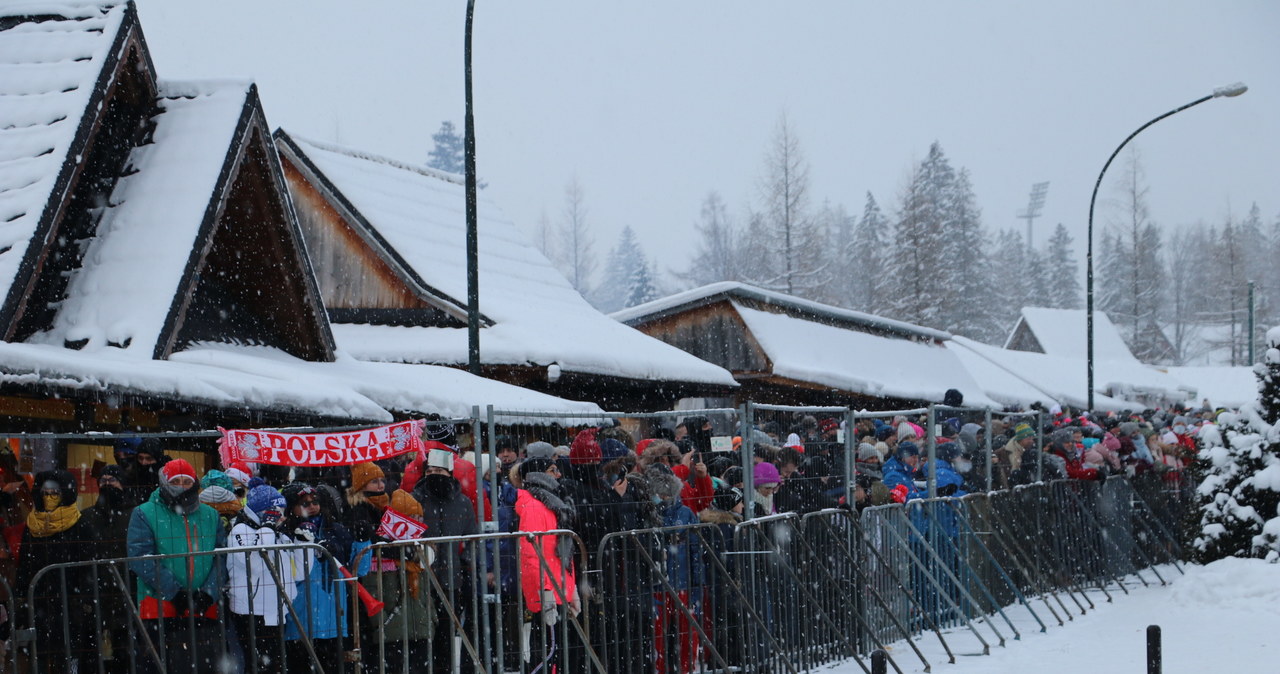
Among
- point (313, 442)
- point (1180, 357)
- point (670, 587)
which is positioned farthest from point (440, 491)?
point (1180, 357)

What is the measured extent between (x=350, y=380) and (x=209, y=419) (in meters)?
1.64

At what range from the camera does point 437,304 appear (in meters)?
20.8

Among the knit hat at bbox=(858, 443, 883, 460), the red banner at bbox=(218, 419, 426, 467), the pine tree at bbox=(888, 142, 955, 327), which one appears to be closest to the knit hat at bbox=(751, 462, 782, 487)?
the knit hat at bbox=(858, 443, 883, 460)

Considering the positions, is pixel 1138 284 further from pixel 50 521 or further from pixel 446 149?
pixel 50 521

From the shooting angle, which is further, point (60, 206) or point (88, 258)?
point (88, 258)

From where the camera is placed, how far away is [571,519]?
927cm

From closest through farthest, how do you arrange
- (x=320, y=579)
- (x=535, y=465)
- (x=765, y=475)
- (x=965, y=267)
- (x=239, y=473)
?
1. (x=320, y=579)
2. (x=239, y=473)
3. (x=535, y=465)
4. (x=765, y=475)
5. (x=965, y=267)

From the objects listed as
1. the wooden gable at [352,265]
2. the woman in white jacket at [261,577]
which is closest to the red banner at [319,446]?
the woman in white jacket at [261,577]

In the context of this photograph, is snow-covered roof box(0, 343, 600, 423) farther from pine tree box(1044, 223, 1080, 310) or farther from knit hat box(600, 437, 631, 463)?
pine tree box(1044, 223, 1080, 310)

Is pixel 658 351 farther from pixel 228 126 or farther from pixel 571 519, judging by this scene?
pixel 571 519

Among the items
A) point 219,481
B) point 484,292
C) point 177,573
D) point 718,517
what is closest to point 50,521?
point 219,481

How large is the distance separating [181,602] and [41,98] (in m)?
6.92

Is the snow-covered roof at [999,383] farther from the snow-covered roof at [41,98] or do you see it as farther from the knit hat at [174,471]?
the knit hat at [174,471]

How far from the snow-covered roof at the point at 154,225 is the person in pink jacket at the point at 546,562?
408 cm
